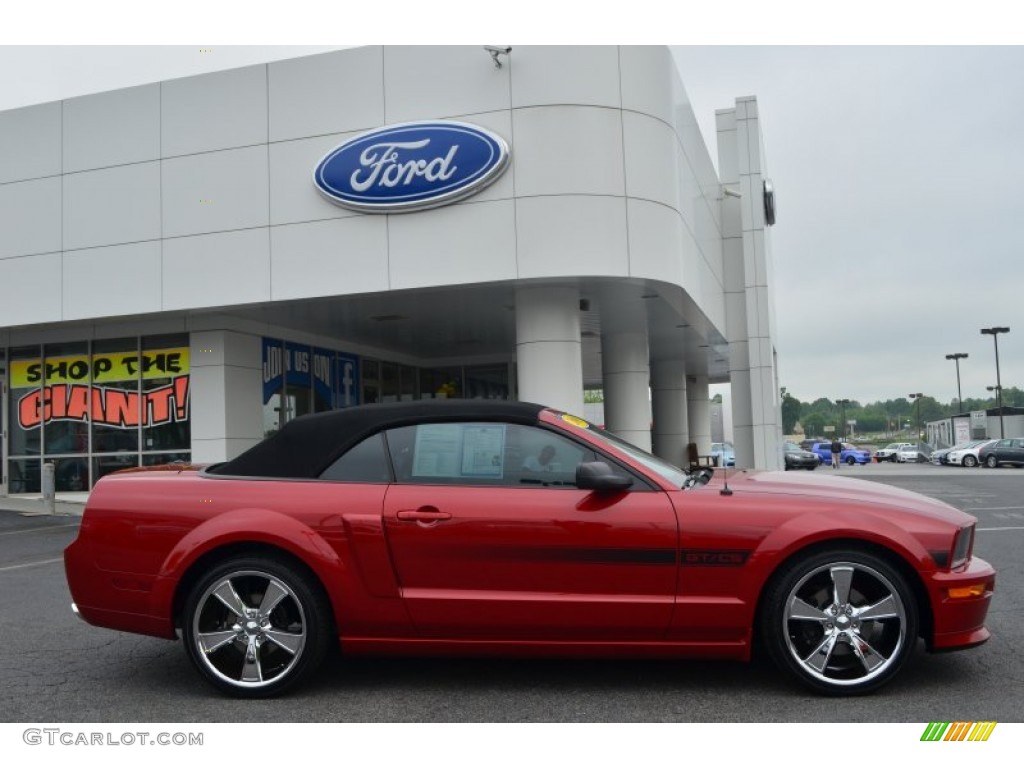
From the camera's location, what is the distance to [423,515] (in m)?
4.55

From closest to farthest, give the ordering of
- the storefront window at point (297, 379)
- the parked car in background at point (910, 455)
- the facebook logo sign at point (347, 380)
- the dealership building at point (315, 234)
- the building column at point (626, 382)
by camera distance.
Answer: the dealership building at point (315, 234)
the storefront window at point (297, 379)
the building column at point (626, 382)
the facebook logo sign at point (347, 380)
the parked car in background at point (910, 455)

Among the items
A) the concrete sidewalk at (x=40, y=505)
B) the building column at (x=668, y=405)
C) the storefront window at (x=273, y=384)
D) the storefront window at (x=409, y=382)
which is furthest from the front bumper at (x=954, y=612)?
the building column at (x=668, y=405)

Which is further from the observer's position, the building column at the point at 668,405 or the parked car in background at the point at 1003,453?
the parked car in background at the point at 1003,453

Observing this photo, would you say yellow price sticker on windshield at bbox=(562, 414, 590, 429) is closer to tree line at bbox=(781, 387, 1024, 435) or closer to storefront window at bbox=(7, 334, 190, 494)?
storefront window at bbox=(7, 334, 190, 494)

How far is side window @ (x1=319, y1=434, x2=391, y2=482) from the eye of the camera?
4.76m

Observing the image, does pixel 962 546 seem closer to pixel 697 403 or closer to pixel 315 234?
pixel 315 234

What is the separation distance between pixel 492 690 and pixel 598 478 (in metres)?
1.23

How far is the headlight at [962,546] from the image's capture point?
4.43 m

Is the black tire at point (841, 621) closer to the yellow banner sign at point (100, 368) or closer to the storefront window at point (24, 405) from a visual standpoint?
the yellow banner sign at point (100, 368)

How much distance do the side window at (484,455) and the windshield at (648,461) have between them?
0.20 metres

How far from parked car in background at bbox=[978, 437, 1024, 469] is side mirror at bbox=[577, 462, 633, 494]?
134ft

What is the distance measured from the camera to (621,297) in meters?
14.9

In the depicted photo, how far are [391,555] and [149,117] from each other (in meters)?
12.9

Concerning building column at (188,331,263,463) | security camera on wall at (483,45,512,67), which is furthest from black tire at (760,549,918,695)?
building column at (188,331,263,463)
